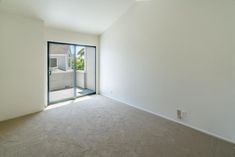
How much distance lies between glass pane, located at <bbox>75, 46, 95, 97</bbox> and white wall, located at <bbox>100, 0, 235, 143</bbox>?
1431mm

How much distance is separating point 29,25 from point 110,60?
8.23 ft

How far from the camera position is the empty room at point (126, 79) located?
2420mm

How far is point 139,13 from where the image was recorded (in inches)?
151

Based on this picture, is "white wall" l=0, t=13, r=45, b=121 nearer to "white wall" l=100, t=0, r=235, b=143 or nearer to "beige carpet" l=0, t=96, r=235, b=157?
"beige carpet" l=0, t=96, r=235, b=157

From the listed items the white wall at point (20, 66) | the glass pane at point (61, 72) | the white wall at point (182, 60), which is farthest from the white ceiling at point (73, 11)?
the glass pane at point (61, 72)

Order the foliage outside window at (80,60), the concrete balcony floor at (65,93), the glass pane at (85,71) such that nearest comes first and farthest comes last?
the concrete balcony floor at (65,93) → the foliage outside window at (80,60) → the glass pane at (85,71)

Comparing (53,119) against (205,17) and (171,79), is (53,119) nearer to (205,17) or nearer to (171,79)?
(171,79)

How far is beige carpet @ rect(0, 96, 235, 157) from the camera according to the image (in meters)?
2.19

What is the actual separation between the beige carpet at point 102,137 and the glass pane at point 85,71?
6.74ft

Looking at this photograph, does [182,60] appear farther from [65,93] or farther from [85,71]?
[65,93]

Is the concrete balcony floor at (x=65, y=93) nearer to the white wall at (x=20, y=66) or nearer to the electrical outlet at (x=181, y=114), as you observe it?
the white wall at (x=20, y=66)

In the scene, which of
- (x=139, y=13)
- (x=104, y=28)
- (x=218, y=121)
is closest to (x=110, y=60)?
(x=104, y=28)

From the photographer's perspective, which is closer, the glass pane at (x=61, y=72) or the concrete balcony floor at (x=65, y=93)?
the glass pane at (x=61, y=72)

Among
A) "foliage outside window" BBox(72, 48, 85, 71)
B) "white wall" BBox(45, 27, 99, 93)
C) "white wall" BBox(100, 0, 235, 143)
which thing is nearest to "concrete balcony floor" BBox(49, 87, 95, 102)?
"white wall" BBox(45, 27, 99, 93)
